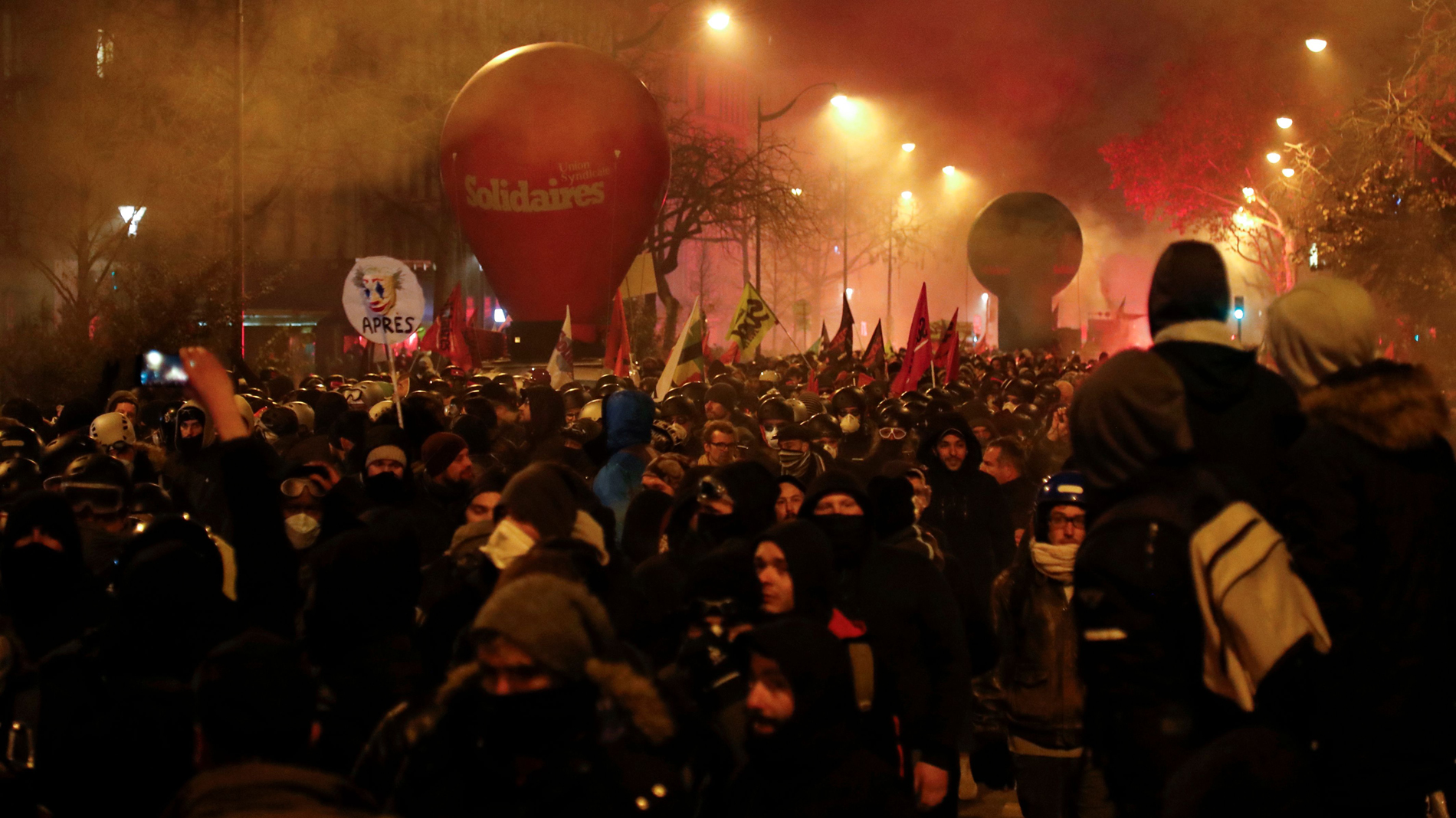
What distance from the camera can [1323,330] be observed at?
3455 millimetres

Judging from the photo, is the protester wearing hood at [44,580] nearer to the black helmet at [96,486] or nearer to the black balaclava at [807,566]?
the black helmet at [96,486]

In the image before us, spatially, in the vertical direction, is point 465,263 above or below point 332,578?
above

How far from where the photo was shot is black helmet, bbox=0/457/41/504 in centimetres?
668

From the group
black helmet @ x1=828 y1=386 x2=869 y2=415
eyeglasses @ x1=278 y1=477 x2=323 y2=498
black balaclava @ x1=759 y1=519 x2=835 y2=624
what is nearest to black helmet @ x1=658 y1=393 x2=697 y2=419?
black helmet @ x1=828 y1=386 x2=869 y2=415

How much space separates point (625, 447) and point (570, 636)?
4.37 m

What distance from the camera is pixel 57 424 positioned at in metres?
9.70

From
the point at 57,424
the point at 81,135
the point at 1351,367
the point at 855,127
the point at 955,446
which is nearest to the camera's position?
the point at 1351,367

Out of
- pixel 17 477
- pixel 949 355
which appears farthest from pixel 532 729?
pixel 949 355

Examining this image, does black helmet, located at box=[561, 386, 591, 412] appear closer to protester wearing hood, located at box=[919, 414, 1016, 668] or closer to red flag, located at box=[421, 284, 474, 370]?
protester wearing hood, located at box=[919, 414, 1016, 668]

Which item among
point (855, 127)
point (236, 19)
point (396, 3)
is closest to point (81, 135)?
point (396, 3)

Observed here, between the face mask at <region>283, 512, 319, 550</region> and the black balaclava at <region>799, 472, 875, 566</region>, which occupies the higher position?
the black balaclava at <region>799, 472, 875, 566</region>

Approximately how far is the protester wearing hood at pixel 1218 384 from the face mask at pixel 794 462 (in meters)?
4.23

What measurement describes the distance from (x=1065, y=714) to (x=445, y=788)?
2711mm

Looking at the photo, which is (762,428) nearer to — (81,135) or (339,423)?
(339,423)
